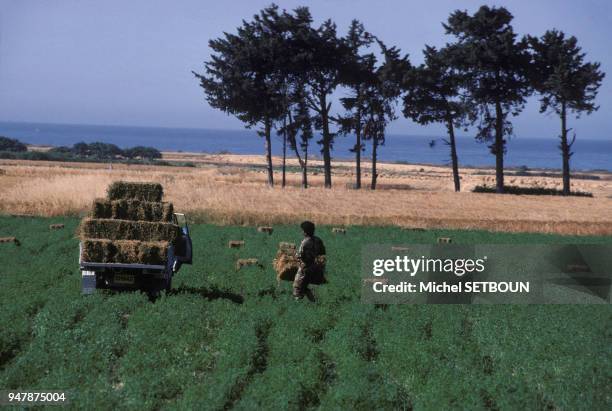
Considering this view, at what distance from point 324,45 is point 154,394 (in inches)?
1838

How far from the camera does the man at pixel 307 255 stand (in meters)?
14.5

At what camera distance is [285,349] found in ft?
38.1

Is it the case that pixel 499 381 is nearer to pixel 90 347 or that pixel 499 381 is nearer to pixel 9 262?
pixel 90 347

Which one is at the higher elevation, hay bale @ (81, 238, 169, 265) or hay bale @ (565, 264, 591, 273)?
hay bale @ (81, 238, 169, 265)

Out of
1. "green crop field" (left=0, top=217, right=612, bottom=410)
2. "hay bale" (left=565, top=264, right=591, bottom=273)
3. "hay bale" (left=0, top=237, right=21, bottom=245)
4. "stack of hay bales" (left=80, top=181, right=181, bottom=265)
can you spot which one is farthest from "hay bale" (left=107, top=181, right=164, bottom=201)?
"hay bale" (left=565, top=264, right=591, bottom=273)

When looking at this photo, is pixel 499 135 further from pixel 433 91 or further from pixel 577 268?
pixel 577 268

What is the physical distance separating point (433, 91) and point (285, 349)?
47.7 m

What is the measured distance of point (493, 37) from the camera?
52.3 m

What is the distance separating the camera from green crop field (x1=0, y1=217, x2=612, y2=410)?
9.73m

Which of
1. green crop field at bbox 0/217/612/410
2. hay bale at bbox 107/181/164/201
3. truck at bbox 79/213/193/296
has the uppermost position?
hay bale at bbox 107/181/164/201

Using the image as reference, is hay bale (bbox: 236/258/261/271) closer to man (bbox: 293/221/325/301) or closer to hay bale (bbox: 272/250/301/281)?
hay bale (bbox: 272/250/301/281)

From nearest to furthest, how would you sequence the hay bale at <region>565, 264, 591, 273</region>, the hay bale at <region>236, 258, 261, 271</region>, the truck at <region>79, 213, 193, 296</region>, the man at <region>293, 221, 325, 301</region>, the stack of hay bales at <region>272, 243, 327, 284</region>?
the man at <region>293, 221, 325, 301</region>, the truck at <region>79, 213, 193, 296</region>, the stack of hay bales at <region>272, 243, 327, 284</region>, the hay bale at <region>236, 258, 261, 271</region>, the hay bale at <region>565, 264, 591, 273</region>

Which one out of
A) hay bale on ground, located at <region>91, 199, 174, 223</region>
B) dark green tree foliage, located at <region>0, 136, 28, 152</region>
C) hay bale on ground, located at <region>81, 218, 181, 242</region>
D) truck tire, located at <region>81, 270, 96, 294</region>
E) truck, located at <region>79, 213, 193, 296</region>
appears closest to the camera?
truck, located at <region>79, 213, 193, 296</region>

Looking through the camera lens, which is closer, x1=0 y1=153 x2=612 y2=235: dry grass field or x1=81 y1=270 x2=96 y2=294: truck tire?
x1=81 y1=270 x2=96 y2=294: truck tire
